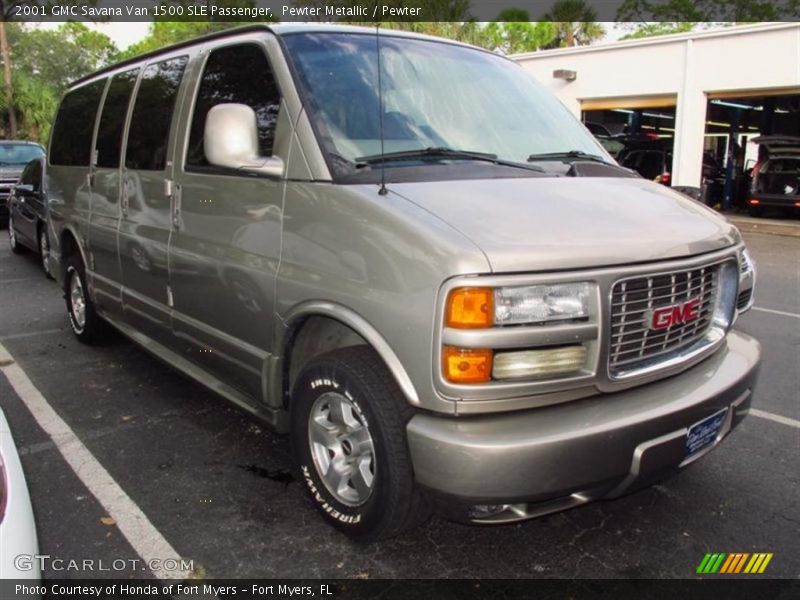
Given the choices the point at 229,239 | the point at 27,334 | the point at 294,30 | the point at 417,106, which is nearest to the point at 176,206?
the point at 229,239

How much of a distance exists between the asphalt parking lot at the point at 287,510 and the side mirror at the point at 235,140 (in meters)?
1.56

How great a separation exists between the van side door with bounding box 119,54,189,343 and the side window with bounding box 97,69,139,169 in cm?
19

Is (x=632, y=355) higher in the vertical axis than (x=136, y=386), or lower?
higher

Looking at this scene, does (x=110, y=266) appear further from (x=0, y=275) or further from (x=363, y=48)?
(x=0, y=275)

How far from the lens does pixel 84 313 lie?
18.1 ft

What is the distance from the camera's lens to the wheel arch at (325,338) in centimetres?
243

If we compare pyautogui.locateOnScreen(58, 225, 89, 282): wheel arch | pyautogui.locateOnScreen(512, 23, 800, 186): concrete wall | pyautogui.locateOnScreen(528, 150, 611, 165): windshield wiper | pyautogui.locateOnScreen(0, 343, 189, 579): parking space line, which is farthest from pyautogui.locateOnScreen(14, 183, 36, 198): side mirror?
pyautogui.locateOnScreen(512, 23, 800, 186): concrete wall

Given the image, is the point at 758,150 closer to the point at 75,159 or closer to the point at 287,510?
the point at 75,159

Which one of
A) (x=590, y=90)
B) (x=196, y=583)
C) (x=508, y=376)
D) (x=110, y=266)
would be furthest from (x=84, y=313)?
(x=590, y=90)

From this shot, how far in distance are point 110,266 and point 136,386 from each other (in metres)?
0.85

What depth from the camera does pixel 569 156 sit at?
3.45 m

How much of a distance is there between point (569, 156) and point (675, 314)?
115cm

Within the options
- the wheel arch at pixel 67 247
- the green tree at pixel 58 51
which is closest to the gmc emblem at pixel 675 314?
the wheel arch at pixel 67 247

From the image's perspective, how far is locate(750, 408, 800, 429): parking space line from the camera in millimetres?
4156
